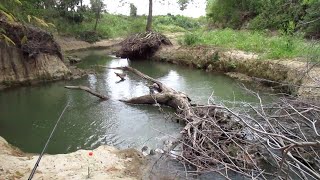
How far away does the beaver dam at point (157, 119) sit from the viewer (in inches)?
247

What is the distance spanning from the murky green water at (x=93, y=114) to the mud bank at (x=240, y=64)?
991mm

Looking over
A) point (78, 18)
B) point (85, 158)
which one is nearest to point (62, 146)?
point (85, 158)

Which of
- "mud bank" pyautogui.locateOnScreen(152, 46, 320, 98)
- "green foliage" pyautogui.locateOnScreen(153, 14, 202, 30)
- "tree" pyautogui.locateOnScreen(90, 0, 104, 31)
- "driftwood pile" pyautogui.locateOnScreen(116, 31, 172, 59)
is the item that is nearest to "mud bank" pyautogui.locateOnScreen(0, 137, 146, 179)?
"mud bank" pyautogui.locateOnScreen(152, 46, 320, 98)

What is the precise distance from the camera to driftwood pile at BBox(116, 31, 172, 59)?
73.9 feet

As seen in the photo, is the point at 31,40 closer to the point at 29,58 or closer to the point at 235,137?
the point at 29,58

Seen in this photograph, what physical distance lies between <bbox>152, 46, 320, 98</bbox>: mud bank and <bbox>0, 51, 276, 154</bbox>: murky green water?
0.99 metres

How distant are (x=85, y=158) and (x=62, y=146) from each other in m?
1.62

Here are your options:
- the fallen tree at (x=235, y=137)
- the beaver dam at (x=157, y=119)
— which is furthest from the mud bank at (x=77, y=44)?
the fallen tree at (x=235, y=137)

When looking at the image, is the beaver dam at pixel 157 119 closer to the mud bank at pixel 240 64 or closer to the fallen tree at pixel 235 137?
the fallen tree at pixel 235 137

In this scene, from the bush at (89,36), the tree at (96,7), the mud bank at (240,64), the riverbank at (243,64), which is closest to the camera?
the riverbank at (243,64)

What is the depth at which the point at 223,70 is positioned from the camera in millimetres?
17578

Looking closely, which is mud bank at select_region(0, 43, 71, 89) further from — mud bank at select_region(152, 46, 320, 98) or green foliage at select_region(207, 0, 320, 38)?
green foliage at select_region(207, 0, 320, 38)

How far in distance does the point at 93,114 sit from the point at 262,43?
10.3 meters

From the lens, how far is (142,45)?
73.9 ft
